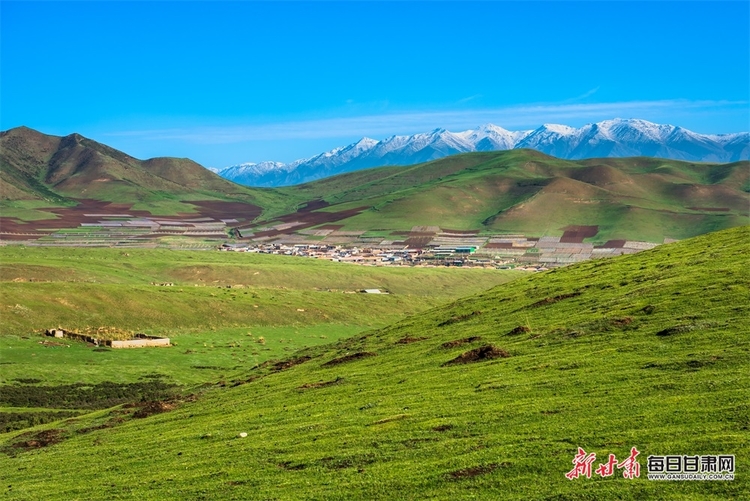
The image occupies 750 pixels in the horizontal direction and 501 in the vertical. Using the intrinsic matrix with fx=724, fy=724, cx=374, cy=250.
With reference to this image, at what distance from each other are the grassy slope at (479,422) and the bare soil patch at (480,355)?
3.97 feet

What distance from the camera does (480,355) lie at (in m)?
42.3

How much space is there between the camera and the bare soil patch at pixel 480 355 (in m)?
41.6

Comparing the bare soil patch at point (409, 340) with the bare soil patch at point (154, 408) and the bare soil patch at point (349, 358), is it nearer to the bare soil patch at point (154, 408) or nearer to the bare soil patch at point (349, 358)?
the bare soil patch at point (349, 358)

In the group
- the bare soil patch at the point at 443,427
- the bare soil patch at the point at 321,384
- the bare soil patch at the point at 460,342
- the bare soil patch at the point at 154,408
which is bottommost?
the bare soil patch at the point at 154,408

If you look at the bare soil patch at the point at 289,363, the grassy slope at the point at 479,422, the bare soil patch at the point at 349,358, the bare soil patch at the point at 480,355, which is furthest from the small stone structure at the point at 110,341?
the bare soil patch at the point at 480,355

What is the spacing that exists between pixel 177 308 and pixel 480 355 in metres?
71.4

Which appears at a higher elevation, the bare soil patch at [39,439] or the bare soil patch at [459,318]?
the bare soil patch at [459,318]

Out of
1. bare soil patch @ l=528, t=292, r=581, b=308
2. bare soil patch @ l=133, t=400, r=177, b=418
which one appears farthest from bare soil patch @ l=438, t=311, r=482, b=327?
bare soil patch @ l=133, t=400, r=177, b=418

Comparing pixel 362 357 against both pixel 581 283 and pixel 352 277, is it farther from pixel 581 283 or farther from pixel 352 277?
pixel 352 277

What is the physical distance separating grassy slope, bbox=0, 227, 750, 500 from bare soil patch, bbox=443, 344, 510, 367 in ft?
3.97

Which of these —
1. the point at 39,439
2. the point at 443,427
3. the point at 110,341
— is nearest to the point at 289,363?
the point at 39,439

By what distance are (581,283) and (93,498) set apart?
4894 cm

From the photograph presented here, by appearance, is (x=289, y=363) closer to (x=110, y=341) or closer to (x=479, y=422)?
(x=110, y=341)

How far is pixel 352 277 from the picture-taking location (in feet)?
569
